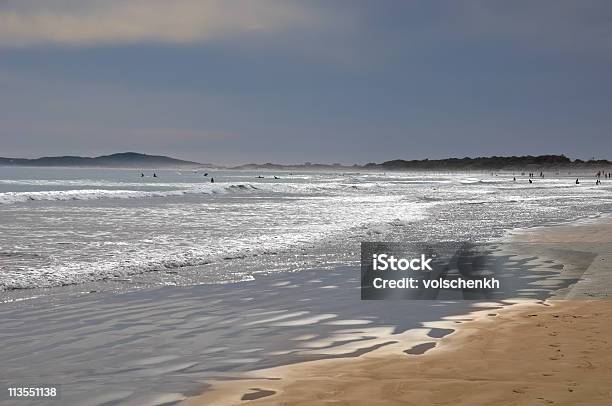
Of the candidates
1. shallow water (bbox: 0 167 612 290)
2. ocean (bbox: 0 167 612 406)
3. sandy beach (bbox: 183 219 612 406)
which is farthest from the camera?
shallow water (bbox: 0 167 612 290)

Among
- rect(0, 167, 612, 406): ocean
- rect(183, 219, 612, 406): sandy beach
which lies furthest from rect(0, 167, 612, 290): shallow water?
rect(183, 219, 612, 406): sandy beach

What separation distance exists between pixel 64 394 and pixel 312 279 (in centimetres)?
673

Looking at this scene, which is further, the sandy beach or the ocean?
the ocean

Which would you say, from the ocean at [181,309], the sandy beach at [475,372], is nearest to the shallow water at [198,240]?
the ocean at [181,309]

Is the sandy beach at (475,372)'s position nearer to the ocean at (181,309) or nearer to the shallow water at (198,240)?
the ocean at (181,309)

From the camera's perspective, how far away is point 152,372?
587 centimetres

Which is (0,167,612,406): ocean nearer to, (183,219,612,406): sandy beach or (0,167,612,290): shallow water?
(0,167,612,290): shallow water

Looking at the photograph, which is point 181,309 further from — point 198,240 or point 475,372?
point 198,240

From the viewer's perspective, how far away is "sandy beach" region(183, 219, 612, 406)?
5.01 meters

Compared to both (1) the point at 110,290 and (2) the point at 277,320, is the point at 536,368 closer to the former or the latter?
(2) the point at 277,320

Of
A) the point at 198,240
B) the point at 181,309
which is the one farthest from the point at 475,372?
the point at 198,240

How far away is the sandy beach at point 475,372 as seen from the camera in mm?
5012

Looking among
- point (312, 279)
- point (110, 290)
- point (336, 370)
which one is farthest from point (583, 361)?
point (110, 290)

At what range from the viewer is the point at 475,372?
5727mm
